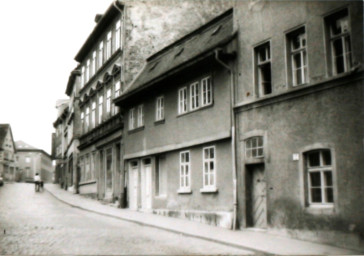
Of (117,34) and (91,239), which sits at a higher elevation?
(117,34)

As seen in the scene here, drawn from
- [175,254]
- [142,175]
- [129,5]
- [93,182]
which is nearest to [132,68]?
[129,5]

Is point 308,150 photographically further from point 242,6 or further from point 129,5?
Result: point 129,5

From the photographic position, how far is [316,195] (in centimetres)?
1370

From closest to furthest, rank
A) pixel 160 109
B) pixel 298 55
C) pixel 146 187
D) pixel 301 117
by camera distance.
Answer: pixel 301 117, pixel 298 55, pixel 160 109, pixel 146 187

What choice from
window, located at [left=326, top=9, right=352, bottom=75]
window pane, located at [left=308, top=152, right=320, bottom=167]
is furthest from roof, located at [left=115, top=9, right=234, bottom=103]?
window pane, located at [left=308, top=152, right=320, bottom=167]

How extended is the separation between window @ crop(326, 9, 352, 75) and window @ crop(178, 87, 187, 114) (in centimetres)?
835

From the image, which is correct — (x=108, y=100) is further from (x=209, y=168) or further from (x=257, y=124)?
(x=257, y=124)

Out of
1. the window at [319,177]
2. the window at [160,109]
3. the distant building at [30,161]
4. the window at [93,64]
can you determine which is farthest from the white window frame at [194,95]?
the distant building at [30,161]

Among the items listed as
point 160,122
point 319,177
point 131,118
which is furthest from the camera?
point 131,118

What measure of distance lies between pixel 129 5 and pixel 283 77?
15.9m

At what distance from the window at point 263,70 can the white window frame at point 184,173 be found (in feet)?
17.1

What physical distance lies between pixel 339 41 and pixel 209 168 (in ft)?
24.1

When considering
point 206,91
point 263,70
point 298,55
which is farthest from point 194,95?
point 298,55

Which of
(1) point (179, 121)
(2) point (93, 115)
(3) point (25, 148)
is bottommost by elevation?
(1) point (179, 121)
